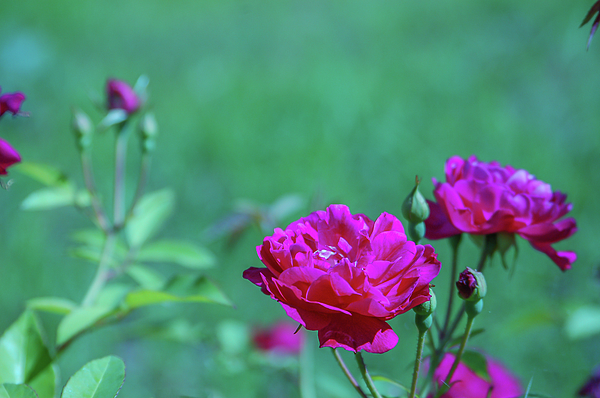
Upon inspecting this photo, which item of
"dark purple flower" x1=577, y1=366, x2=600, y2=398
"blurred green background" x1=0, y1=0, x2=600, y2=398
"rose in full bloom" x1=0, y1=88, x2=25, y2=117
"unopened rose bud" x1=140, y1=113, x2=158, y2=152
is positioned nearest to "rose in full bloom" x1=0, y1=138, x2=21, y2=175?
"rose in full bloom" x1=0, y1=88, x2=25, y2=117

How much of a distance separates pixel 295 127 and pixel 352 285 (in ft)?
5.05

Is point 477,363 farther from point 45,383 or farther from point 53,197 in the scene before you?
point 53,197

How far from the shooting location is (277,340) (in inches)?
34.9

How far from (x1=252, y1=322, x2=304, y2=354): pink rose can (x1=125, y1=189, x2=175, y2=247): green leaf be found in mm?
311

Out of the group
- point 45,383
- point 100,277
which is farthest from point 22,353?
point 100,277

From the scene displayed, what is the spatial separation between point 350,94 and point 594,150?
855 mm

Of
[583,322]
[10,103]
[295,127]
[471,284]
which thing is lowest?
[583,322]

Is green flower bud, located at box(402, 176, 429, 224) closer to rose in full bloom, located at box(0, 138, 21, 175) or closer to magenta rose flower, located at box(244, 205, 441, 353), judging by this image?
magenta rose flower, located at box(244, 205, 441, 353)

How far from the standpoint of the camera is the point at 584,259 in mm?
1223

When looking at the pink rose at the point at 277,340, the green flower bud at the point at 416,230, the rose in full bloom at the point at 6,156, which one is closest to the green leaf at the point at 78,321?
the rose in full bloom at the point at 6,156

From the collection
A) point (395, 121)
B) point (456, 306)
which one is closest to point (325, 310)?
point (456, 306)

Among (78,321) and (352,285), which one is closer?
(352,285)

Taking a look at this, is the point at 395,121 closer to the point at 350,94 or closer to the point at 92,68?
the point at 350,94

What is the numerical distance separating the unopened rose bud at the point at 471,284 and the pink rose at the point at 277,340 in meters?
0.57
